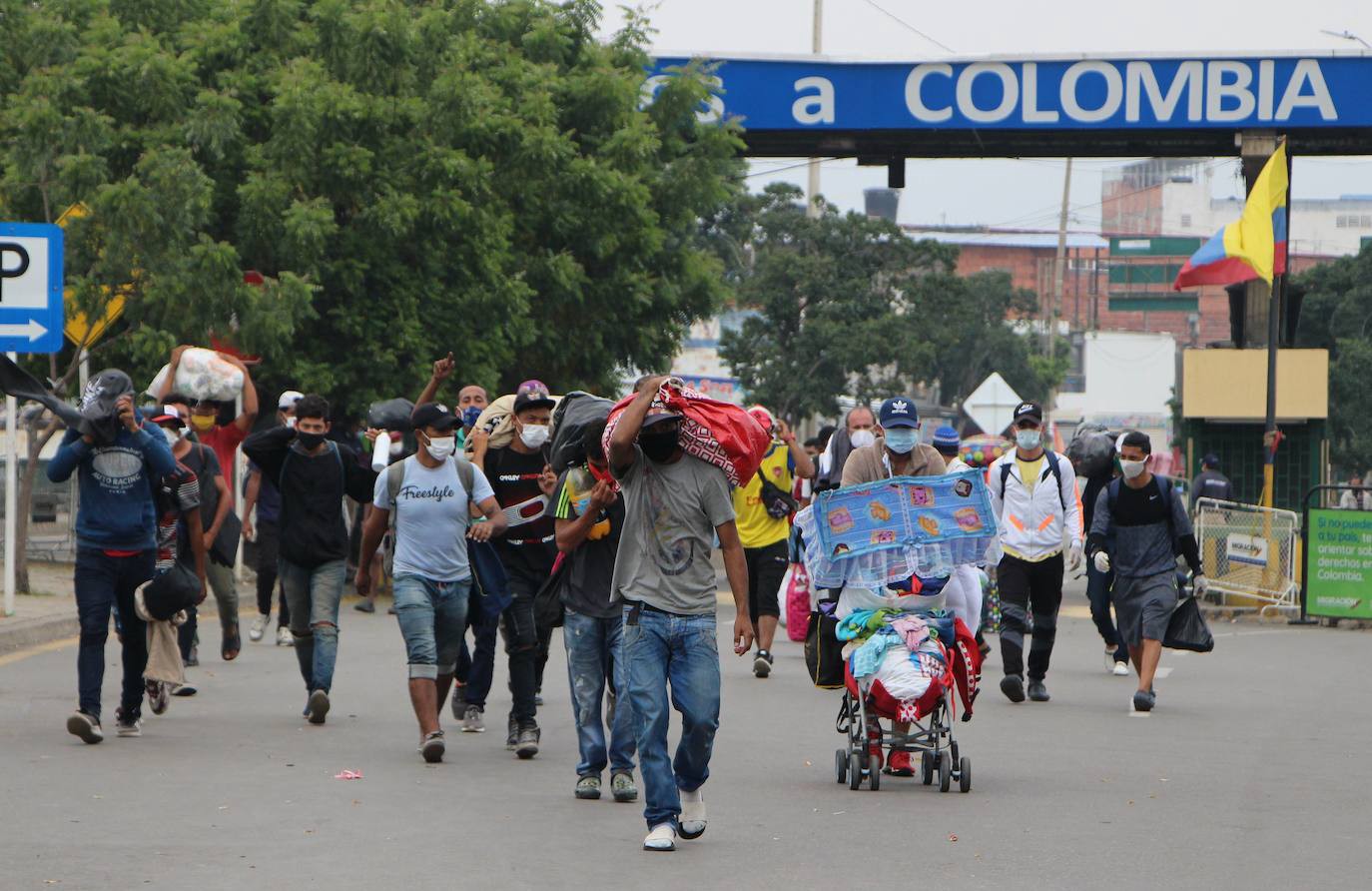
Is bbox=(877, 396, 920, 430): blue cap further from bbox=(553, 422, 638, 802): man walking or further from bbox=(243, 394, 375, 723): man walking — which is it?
bbox=(243, 394, 375, 723): man walking

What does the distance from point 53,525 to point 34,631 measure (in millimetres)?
9093

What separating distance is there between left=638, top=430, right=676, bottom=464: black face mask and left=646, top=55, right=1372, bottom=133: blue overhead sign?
2130cm

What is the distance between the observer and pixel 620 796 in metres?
9.11

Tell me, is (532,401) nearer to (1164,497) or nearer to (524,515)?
(524,515)

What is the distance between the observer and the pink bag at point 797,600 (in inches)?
563

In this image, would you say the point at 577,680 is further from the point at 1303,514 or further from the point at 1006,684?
the point at 1303,514

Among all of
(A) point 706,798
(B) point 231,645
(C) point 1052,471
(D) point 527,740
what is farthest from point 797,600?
(A) point 706,798

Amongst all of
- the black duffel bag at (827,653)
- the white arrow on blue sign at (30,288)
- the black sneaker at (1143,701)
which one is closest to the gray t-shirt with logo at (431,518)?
the black duffel bag at (827,653)

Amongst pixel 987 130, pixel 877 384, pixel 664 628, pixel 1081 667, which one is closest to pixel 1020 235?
pixel 877 384

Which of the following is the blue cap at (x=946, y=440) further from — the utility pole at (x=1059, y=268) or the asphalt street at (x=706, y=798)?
the utility pole at (x=1059, y=268)

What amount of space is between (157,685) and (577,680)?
11.2 ft

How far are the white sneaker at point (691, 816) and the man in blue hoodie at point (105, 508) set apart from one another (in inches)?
147

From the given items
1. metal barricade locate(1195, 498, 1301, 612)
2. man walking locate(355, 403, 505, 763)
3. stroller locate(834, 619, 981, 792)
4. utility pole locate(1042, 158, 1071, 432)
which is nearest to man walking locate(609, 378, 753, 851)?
stroller locate(834, 619, 981, 792)

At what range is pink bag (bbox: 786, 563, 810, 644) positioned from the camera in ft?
47.0
